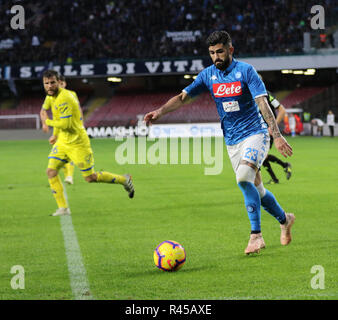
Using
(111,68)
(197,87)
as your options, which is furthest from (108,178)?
(111,68)

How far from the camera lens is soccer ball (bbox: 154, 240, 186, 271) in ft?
18.8

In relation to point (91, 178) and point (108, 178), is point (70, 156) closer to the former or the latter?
point (91, 178)

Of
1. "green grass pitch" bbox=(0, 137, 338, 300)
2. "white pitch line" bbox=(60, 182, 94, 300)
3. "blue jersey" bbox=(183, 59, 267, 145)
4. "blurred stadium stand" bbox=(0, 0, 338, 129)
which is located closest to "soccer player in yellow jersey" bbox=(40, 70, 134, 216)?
"green grass pitch" bbox=(0, 137, 338, 300)

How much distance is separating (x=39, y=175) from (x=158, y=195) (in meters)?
5.57

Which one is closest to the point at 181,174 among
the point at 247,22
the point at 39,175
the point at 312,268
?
the point at 39,175

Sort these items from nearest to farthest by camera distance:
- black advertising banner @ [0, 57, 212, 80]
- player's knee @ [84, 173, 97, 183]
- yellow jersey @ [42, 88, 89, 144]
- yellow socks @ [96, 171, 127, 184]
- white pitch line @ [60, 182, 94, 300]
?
white pitch line @ [60, 182, 94, 300] → yellow jersey @ [42, 88, 89, 144] → player's knee @ [84, 173, 97, 183] → yellow socks @ [96, 171, 127, 184] → black advertising banner @ [0, 57, 212, 80]

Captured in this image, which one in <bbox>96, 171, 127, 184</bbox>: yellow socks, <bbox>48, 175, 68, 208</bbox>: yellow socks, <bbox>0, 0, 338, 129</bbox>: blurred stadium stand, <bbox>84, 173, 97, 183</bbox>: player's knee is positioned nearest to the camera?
<bbox>48, 175, 68, 208</bbox>: yellow socks

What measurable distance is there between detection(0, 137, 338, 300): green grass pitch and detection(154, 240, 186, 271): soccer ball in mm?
86

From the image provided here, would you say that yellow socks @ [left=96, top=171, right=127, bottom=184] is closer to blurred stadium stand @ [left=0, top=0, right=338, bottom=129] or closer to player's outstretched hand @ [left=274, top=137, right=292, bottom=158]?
player's outstretched hand @ [left=274, top=137, right=292, bottom=158]

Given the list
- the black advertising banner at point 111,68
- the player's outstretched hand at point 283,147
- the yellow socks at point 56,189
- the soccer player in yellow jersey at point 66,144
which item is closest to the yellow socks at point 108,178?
the soccer player in yellow jersey at point 66,144

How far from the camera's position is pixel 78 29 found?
45688mm

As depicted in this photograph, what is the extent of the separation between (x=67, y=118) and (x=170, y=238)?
2.93m
